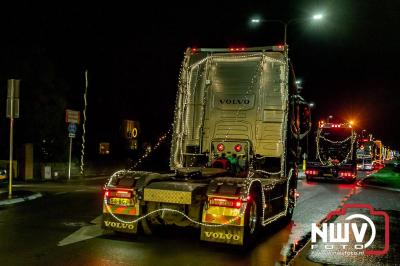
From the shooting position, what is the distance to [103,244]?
892cm

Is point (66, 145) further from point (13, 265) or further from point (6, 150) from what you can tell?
Result: point (13, 265)

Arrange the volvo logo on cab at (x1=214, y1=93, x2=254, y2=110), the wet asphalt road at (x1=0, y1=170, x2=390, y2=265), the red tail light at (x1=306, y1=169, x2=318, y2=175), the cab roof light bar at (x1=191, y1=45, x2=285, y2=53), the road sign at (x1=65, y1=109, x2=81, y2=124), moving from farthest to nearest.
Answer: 1. the red tail light at (x1=306, y1=169, x2=318, y2=175)
2. the road sign at (x1=65, y1=109, x2=81, y2=124)
3. the volvo logo on cab at (x1=214, y1=93, x2=254, y2=110)
4. the cab roof light bar at (x1=191, y1=45, x2=285, y2=53)
5. the wet asphalt road at (x1=0, y1=170, x2=390, y2=265)

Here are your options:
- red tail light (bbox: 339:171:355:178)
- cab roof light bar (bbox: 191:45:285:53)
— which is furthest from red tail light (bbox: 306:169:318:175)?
cab roof light bar (bbox: 191:45:285:53)

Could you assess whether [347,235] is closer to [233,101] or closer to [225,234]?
[225,234]

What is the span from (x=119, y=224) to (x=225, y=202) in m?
2.07

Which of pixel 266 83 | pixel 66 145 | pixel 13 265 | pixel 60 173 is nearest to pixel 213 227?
pixel 13 265

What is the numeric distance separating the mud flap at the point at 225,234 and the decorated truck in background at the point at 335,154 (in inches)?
827

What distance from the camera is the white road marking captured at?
359 inches

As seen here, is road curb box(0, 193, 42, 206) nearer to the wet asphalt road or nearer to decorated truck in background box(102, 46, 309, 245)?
the wet asphalt road

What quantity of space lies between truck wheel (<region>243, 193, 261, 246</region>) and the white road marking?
2.82 metres

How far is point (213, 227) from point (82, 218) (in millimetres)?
4323

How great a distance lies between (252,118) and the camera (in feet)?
40.7

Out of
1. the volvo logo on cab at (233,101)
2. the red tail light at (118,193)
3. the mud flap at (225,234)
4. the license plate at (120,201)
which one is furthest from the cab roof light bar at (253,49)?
the mud flap at (225,234)

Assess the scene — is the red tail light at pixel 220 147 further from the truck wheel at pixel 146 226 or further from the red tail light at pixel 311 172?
the red tail light at pixel 311 172
